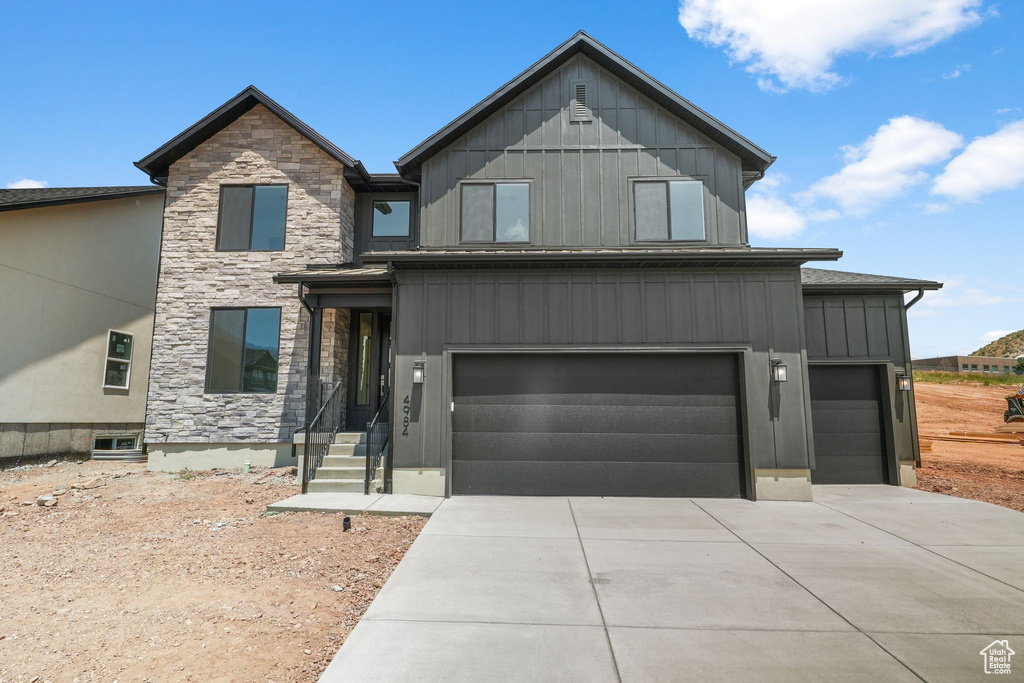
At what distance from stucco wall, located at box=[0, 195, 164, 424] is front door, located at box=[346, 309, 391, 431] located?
736cm

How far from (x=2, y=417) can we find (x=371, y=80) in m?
11.3

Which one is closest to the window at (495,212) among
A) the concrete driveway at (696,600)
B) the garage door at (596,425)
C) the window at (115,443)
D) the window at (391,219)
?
the garage door at (596,425)

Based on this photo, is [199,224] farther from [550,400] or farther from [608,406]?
[608,406]

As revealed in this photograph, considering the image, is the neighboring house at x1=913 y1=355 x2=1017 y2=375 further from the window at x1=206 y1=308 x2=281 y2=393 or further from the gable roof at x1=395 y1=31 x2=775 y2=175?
the window at x1=206 y1=308 x2=281 y2=393

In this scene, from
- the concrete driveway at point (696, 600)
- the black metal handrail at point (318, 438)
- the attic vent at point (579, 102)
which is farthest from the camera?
the attic vent at point (579, 102)

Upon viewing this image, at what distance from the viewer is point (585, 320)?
27.2 feet

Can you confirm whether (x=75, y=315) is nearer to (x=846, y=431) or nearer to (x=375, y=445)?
(x=375, y=445)

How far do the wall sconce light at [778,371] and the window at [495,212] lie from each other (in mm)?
4836

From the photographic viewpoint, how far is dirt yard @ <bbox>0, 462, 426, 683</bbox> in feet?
10.8

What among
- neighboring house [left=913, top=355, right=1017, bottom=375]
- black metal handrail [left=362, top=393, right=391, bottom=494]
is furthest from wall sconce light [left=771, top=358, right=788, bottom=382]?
neighboring house [left=913, top=355, right=1017, bottom=375]

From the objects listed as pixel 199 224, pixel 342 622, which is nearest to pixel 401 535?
pixel 342 622

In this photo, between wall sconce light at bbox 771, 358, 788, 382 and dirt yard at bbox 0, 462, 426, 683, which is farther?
wall sconce light at bbox 771, 358, 788, 382

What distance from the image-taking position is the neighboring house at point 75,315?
37.2 feet

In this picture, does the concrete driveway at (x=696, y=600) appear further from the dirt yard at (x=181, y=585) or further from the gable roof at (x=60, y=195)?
the gable roof at (x=60, y=195)
